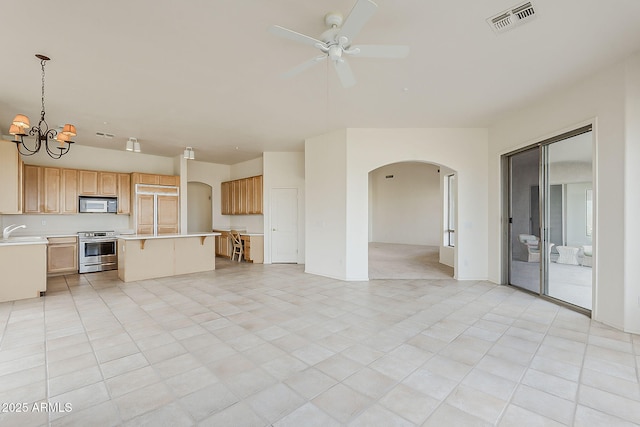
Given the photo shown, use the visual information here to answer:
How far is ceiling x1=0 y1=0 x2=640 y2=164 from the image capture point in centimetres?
241

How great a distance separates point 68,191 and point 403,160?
23.3 ft

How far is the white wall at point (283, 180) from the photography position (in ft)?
24.9

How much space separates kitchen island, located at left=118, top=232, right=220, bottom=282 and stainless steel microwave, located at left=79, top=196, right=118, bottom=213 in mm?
1279

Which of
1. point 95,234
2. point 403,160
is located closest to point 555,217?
point 403,160

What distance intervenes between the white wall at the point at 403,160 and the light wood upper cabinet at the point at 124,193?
5.19 m

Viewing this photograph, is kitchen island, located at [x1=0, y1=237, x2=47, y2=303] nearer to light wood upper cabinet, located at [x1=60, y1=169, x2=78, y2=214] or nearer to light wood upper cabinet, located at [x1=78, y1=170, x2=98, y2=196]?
light wood upper cabinet, located at [x1=60, y1=169, x2=78, y2=214]

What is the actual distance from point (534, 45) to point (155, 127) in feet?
19.1

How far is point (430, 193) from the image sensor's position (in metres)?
11.5

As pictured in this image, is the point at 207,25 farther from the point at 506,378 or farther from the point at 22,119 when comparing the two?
the point at 506,378

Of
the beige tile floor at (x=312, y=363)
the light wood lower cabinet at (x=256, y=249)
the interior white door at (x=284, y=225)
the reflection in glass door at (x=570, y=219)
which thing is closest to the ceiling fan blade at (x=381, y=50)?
the beige tile floor at (x=312, y=363)

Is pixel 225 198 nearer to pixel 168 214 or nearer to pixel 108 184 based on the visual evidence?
pixel 168 214

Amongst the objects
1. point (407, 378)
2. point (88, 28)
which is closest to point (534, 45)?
point (407, 378)

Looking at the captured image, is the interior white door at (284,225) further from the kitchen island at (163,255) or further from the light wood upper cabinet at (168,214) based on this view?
the light wood upper cabinet at (168,214)

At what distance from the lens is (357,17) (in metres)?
2.03
